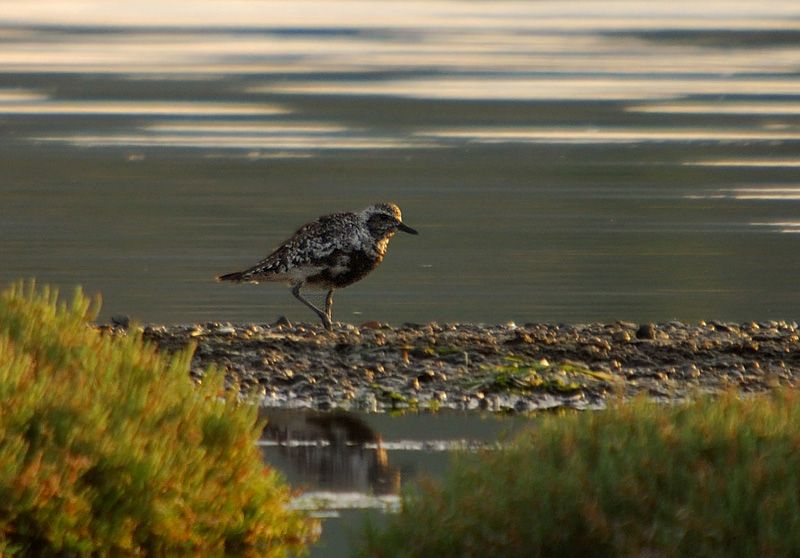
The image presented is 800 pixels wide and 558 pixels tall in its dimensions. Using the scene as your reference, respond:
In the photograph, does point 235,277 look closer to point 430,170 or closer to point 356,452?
point 356,452

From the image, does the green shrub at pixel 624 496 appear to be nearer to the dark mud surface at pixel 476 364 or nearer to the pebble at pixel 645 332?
the dark mud surface at pixel 476 364

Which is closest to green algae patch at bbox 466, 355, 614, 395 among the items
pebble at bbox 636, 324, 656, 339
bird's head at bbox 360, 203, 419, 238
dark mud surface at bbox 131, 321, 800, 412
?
dark mud surface at bbox 131, 321, 800, 412

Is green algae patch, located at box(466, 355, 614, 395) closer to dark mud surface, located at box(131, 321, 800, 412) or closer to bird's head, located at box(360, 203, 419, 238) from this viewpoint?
dark mud surface, located at box(131, 321, 800, 412)

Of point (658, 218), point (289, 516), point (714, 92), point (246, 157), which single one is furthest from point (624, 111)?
point (289, 516)

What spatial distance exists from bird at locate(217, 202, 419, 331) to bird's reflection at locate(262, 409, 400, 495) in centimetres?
366

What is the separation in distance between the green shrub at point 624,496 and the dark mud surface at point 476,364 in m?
5.11

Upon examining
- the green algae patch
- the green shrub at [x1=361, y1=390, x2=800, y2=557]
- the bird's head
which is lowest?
the green shrub at [x1=361, y1=390, x2=800, y2=557]

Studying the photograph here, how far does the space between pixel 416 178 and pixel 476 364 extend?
61.6 ft

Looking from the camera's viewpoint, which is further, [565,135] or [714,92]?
[714,92]

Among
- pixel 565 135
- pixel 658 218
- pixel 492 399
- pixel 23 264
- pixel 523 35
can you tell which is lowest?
pixel 492 399

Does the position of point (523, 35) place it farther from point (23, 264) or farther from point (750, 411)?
point (750, 411)

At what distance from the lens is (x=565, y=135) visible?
38.8 metres

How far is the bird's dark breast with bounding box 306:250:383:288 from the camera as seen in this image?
669 inches

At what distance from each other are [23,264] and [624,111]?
73.2 feet
